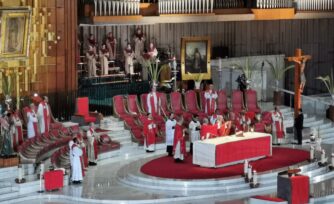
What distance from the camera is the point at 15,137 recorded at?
22656 millimetres

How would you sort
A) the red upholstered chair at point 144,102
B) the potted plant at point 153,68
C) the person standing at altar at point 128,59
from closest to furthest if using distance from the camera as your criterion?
1. the red upholstered chair at point 144,102
2. the potted plant at point 153,68
3. the person standing at altar at point 128,59

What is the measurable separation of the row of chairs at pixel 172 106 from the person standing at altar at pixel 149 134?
2.05 feet

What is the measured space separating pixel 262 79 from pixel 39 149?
1043 cm

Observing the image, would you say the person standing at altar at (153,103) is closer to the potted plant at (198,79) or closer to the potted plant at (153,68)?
the potted plant at (153,68)

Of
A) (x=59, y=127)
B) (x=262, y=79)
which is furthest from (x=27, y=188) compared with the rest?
(x=262, y=79)

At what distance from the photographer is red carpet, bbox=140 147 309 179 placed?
21.9 meters

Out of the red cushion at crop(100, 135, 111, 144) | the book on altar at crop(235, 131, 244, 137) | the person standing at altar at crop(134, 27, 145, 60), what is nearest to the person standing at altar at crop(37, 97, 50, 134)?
the red cushion at crop(100, 135, 111, 144)

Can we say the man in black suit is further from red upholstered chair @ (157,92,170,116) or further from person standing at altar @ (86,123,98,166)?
person standing at altar @ (86,123,98,166)

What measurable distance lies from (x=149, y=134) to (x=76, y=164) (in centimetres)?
403

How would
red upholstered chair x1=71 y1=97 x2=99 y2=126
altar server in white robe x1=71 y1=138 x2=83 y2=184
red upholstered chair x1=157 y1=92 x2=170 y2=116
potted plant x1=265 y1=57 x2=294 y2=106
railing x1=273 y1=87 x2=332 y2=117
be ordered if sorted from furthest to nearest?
railing x1=273 y1=87 x2=332 y2=117, potted plant x1=265 y1=57 x2=294 y2=106, red upholstered chair x1=157 y1=92 x2=170 y2=116, red upholstered chair x1=71 y1=97 x2=99 y2=126, altar server in white robe x1=71 y1=138 x2=83 y2=184

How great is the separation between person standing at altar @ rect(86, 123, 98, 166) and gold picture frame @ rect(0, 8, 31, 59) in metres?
3.31

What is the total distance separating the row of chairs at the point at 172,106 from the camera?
86.7 feet

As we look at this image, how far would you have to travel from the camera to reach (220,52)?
109 ft

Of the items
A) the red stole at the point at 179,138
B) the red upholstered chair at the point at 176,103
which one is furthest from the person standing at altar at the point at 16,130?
the red upholstered chair at the point at 176,103
